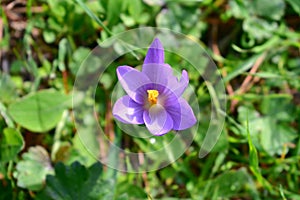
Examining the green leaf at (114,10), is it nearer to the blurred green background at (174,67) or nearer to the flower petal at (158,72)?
the blurred green background at (174,67)

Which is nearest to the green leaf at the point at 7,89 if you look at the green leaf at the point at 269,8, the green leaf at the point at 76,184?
the green leaf at the point at 76,184

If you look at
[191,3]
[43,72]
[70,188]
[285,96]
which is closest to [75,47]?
[43,72]

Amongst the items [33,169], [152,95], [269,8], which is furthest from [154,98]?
[269,8]

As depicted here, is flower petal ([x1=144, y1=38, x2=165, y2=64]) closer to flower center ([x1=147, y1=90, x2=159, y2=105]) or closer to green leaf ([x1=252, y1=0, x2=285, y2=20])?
flower center ([x1=147, y1=90, x2=159, y2=105])

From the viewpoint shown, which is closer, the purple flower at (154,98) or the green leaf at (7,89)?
the purple flower at (154,98)

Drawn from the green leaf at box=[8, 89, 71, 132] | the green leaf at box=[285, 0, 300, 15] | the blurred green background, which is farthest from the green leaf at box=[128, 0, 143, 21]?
the green leaf at box=[285, 0, 300, 15]

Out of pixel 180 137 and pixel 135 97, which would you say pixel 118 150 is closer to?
pixel 180 137

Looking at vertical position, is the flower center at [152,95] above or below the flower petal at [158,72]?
below
